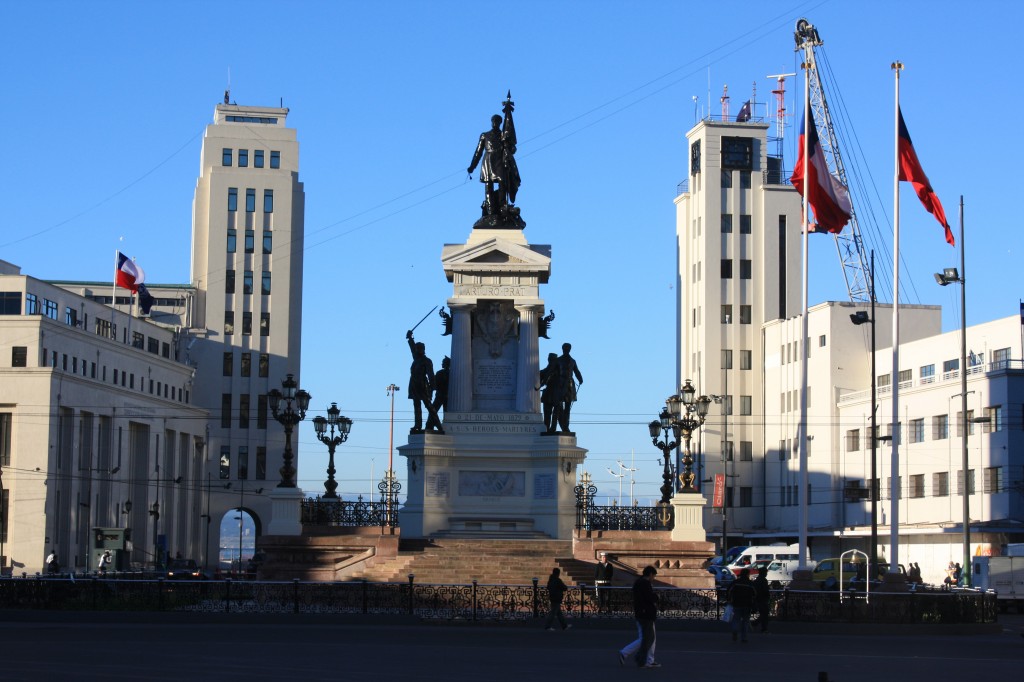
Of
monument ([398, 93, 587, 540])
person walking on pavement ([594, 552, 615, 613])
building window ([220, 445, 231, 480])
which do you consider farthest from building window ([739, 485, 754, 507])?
person walking on pavement ([594, 552, 615, 613])

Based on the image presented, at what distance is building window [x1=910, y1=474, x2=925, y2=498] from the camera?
291ft

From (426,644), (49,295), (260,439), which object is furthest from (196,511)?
(426,644)

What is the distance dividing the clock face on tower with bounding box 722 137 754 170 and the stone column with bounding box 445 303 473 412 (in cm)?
7169

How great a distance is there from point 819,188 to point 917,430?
4767 cm

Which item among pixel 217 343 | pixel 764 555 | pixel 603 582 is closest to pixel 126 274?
pixel 217 343

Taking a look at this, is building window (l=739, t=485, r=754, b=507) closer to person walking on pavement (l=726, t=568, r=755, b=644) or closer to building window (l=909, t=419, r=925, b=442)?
building window (l=909, t=419, r=925, b=442)

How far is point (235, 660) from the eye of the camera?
83.2ft

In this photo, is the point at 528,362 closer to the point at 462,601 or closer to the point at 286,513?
the point at 286,513

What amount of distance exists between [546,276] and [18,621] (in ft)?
63.1

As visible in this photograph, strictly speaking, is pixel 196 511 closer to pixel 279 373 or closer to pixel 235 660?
pixel 279 373

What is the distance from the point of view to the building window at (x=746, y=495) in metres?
115

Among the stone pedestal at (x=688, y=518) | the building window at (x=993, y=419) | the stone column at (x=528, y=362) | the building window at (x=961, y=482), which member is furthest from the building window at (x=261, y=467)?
the stone pedestal at (x=688, y=518)

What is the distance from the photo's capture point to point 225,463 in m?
122

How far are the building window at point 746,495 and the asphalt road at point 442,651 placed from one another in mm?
77876
